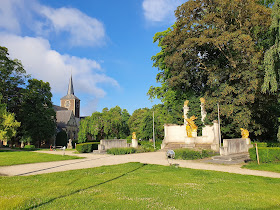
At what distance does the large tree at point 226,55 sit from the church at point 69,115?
49470mm

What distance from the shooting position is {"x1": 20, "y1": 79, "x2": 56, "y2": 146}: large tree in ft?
130

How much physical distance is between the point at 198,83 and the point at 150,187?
25.1 metres

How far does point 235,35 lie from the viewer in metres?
21.4

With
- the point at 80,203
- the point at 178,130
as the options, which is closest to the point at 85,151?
the point at 178,130

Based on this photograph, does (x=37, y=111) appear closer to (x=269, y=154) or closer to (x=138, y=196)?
(x=269, y=154)

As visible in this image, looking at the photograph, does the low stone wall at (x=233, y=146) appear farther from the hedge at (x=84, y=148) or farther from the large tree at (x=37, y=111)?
the large tree at (x=37, y=111)

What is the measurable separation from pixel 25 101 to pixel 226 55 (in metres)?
35.8

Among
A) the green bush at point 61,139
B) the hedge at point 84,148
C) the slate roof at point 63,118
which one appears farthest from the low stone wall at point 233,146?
the slate roof at point 63,118

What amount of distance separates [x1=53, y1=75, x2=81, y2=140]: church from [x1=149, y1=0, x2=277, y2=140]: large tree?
49.5 meters

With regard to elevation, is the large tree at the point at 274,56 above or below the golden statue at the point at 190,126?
above

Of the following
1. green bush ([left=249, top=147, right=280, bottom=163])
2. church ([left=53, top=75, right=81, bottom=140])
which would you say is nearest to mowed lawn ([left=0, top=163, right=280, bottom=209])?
green bush ([left=249, top=147, right=280, bottom=163])

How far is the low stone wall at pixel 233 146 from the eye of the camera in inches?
651

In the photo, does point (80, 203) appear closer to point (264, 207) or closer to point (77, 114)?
point (264, 207)

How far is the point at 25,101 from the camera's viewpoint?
40.9 m
